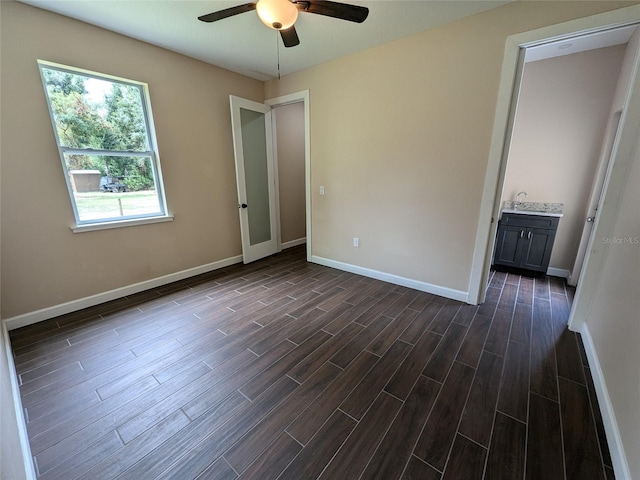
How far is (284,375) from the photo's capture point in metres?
1.84

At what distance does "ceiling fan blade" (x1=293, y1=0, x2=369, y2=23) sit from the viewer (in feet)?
5.49

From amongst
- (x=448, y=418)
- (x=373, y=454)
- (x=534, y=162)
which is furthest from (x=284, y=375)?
(x=534, y=162)

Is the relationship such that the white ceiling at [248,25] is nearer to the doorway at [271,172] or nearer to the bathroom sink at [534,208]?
the doorway at [271,172]

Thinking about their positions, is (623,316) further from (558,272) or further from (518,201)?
(518,201)

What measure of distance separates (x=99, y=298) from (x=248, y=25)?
3140 mm

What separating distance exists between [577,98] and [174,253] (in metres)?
5.32

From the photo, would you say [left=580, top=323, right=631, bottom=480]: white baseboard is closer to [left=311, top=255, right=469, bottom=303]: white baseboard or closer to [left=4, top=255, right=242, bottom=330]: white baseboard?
[left=311, top=255, right=469, bottom=303]: white baseboard

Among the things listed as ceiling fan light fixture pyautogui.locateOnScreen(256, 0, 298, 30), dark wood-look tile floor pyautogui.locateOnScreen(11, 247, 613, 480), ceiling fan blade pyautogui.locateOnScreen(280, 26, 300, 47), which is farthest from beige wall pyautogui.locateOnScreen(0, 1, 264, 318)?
ceiling fan light fixture pyautogui.locateOnScreen(256, 0, 298, 30)

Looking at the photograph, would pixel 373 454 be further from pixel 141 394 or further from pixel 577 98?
pixel 577 98

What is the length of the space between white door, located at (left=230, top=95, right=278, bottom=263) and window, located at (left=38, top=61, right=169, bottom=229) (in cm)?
104

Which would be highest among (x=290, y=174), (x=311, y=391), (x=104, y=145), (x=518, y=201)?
(x=104, y=145)

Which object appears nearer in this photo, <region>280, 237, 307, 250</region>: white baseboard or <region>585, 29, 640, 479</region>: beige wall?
<region>585, 29, 640, 479</region>: beige wall

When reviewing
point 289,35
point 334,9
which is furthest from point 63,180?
point 334,9

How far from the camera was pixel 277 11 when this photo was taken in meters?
1.64
